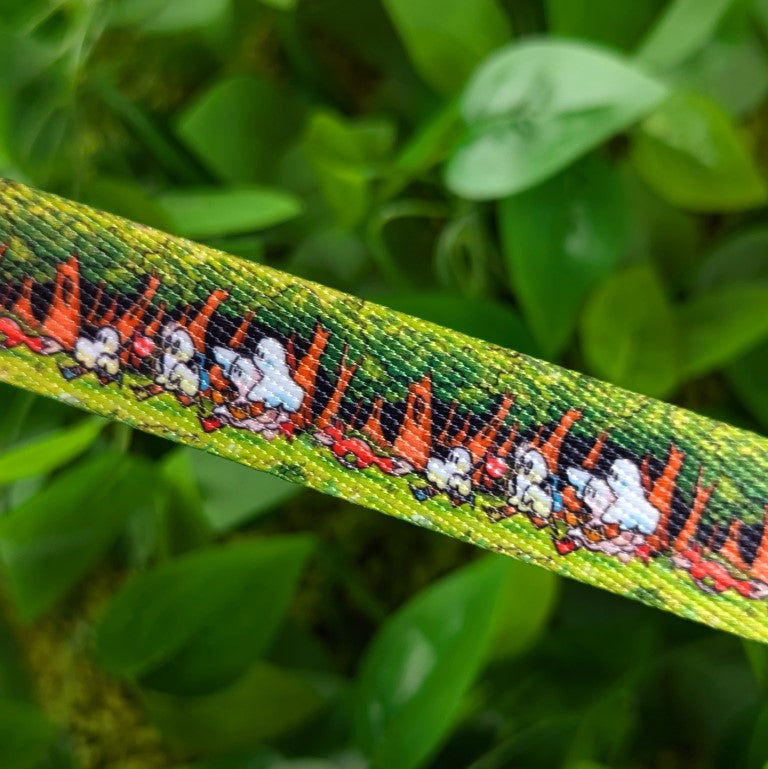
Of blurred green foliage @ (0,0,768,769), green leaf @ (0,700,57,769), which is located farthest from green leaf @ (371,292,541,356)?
green leaf @ (0,700,57,769)

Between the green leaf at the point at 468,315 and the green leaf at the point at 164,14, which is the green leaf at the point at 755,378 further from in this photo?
the green leaf at the point at 164,14

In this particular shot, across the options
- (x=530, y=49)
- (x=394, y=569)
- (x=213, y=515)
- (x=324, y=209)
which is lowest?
(x=394, y=569)

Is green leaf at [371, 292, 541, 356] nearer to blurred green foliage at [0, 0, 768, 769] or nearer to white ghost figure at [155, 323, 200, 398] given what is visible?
blurred green foliage at [0, 0, 768, 769]

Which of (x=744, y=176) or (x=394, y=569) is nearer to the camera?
(x=744, y=176)

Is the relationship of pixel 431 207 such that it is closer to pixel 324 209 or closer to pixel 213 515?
pixel 324 209

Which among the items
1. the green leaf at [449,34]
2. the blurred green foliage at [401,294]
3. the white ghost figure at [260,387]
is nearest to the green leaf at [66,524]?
the blurred green foliage at [401,294]

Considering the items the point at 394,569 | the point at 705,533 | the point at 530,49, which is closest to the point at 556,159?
the point at 530,49
